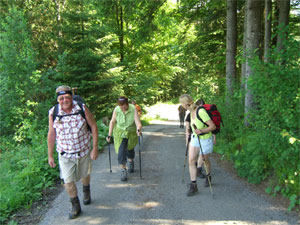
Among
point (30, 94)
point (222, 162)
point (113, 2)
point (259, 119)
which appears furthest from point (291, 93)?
point (30, 94)

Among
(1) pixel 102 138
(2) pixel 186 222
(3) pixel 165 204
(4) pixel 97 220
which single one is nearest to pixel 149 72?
(1) pixel 102 138

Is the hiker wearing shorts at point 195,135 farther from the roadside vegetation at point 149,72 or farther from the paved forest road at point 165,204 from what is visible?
the roadside vegetation at point 149,72

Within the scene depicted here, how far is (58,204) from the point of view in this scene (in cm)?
470

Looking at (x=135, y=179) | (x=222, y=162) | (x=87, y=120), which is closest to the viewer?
(x=87, y=120)

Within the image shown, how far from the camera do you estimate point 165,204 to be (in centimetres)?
452

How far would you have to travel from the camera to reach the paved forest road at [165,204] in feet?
12.9

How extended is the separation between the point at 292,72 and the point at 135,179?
13.4 feet

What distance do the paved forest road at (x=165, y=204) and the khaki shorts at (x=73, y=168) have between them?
2.17 ft

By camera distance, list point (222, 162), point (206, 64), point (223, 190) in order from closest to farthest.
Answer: point (223, 190)
point (222, 162)
point (206, 64)

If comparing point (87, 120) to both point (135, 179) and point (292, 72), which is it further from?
point (292, 72)

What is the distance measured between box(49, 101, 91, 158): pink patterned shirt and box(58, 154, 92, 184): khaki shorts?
0.11 m

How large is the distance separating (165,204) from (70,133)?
2.16m

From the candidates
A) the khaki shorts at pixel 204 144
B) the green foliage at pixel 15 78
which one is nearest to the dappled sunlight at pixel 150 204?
the khaki shorts at pixel 204 144

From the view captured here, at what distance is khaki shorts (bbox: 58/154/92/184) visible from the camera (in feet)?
13.5
